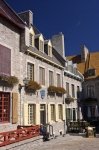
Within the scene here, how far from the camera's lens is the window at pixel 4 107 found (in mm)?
14889

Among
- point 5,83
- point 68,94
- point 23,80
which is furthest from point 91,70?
point 5,83

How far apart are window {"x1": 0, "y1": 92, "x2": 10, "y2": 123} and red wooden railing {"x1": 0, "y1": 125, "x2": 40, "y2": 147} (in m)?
1.39

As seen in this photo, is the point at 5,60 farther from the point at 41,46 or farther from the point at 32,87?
the point at 41,46

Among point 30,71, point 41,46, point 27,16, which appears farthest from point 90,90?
point 30,71

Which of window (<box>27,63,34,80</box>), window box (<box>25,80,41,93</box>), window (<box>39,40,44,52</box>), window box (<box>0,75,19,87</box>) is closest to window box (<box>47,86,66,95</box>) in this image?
window box (<box>25,80,41,93</box>)

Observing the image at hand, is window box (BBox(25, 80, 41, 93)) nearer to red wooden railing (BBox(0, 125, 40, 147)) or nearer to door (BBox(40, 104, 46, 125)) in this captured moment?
door (BBox(40, 104, 46, 125))

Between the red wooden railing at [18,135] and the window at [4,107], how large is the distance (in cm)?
139

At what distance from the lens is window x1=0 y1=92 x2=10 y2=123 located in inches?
Result: 586

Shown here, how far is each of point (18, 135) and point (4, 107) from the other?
2154 mm

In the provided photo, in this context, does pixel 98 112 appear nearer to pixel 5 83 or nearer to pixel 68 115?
pixel 68 115

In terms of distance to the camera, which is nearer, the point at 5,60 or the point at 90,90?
the point at 5,60

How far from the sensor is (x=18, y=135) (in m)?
13.8

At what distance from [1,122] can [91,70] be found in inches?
798

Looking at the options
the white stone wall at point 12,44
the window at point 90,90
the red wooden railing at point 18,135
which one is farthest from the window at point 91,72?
the red wooden railing at point 18,135
